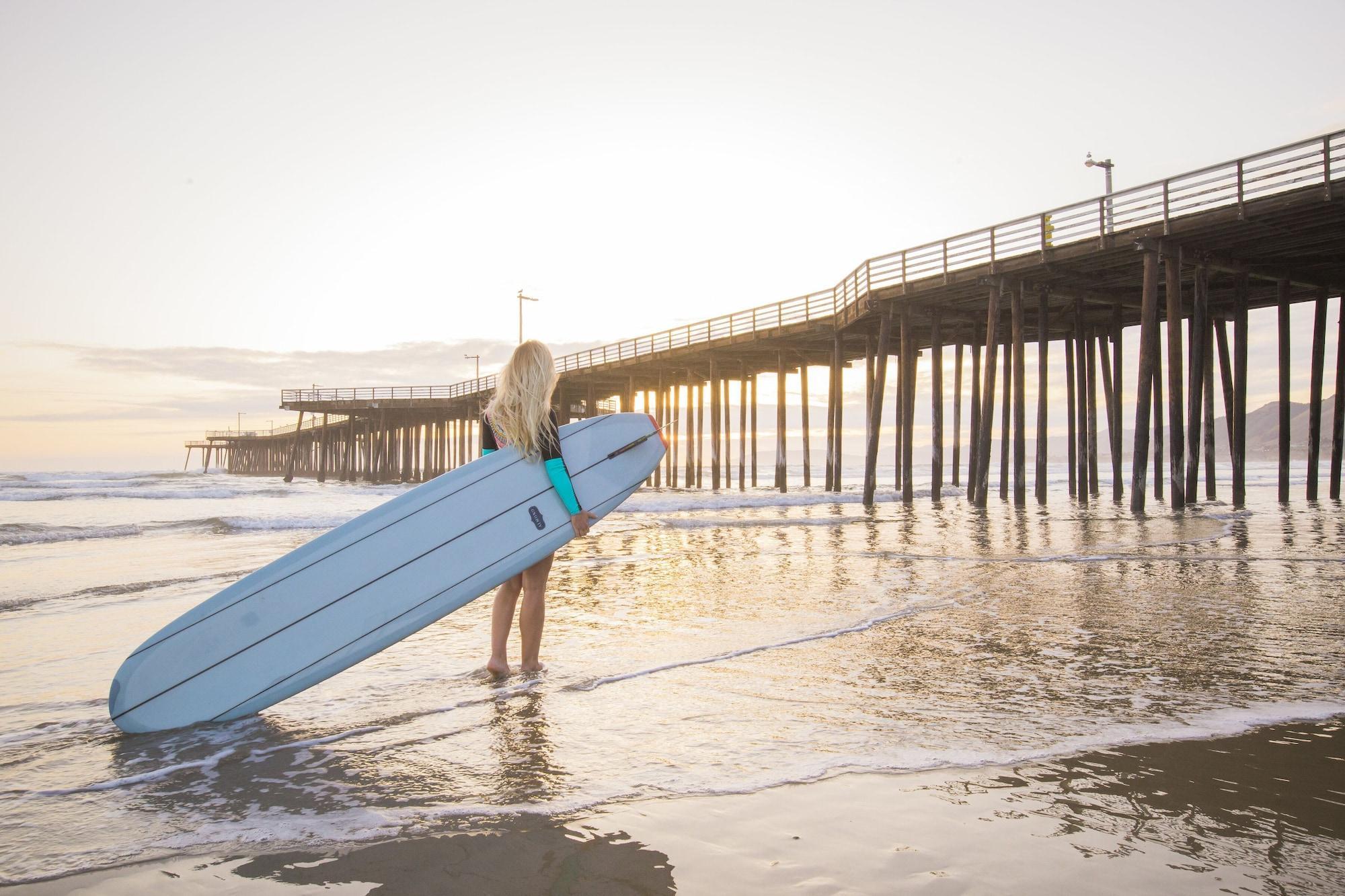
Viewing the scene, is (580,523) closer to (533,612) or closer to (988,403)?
(533,612)

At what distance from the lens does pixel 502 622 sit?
3.64 metres

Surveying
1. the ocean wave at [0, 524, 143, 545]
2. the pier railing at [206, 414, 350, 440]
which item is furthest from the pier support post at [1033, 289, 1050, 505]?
the pier railing at [206, 414, 350, 440]

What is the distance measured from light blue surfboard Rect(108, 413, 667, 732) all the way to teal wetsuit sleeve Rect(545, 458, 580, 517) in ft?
0.32

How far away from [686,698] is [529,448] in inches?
54.7

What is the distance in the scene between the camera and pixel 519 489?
12.3 ft

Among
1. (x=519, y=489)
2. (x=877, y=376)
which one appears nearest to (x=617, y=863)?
(x=519, y=489)

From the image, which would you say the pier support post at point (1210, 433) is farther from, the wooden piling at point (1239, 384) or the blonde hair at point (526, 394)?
the blonde hair at point (526, 394)

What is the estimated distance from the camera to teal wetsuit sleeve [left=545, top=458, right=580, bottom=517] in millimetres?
3680

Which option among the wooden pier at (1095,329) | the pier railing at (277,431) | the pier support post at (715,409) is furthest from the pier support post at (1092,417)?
the pier railing at (277,431)

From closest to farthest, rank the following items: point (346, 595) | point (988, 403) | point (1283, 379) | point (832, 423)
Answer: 1. point (346, 595)
2. point (1283, 379)
3. point (988, 403)
4. point (832, 423)

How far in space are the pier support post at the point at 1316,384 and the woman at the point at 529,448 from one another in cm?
1601

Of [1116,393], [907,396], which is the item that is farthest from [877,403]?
[1116,393]

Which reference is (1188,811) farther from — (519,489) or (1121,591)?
(1121,591)

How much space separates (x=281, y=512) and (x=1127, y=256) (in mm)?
17627
